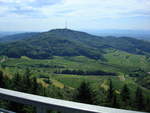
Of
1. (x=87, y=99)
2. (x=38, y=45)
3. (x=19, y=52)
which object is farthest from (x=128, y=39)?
(x=87, y=99)

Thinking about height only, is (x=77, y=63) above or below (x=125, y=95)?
below

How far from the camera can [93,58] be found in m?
113

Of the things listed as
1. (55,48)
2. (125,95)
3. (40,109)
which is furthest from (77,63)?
(40,109)

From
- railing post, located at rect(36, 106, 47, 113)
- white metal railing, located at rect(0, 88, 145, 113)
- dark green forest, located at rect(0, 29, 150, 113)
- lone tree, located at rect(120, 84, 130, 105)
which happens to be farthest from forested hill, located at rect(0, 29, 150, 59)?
railing post, located at rect(36, 106, 47, 113)

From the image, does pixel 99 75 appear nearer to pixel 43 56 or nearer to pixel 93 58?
pixel 93 58

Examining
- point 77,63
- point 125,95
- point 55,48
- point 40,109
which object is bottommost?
point 77,63

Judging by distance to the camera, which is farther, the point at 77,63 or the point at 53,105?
the point at 77,63

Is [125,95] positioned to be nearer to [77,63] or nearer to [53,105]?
[53,105]

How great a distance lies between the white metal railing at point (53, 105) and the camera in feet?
3.55

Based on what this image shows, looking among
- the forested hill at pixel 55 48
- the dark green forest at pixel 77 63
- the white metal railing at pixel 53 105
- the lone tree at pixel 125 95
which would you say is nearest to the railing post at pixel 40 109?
the white metal railing at pixel 53 105

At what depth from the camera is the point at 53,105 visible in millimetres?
1154

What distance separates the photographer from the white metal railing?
1081 millimetres

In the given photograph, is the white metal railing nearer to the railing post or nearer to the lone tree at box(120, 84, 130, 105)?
the railing post

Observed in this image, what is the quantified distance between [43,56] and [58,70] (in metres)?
38.4
